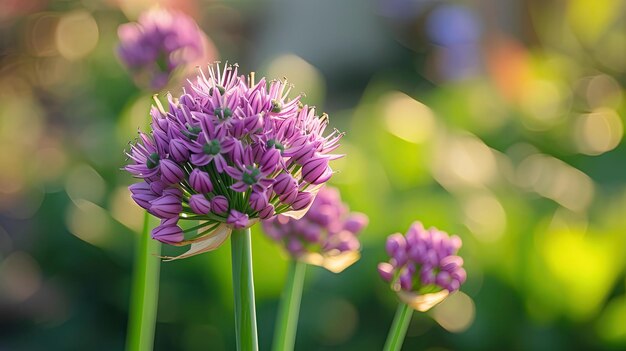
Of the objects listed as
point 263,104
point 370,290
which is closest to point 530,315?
point 370,290

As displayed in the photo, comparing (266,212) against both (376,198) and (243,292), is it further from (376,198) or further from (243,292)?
(376,198)

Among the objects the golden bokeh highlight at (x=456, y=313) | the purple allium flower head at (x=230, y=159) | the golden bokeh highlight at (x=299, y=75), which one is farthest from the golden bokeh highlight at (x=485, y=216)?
the purple allium flower head at (x=230, y=159)

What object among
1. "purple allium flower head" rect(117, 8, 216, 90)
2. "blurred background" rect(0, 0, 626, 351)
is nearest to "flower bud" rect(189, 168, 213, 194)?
"purple allium flower head" rect(117, 8, 216, 90)

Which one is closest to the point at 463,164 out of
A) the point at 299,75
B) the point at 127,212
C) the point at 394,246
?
the point at 299,75

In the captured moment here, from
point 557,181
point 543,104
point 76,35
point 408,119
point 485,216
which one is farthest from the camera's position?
point 76,35

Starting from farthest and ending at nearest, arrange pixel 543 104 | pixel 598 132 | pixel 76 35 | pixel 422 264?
pixel 76 35
pixel 543 104
pixel 598 132
pixel 422 264

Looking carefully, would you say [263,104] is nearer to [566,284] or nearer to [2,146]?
[566,284]

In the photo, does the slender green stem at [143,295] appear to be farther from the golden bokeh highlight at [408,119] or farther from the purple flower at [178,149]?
the golden bokeh highlight at [408,119]
